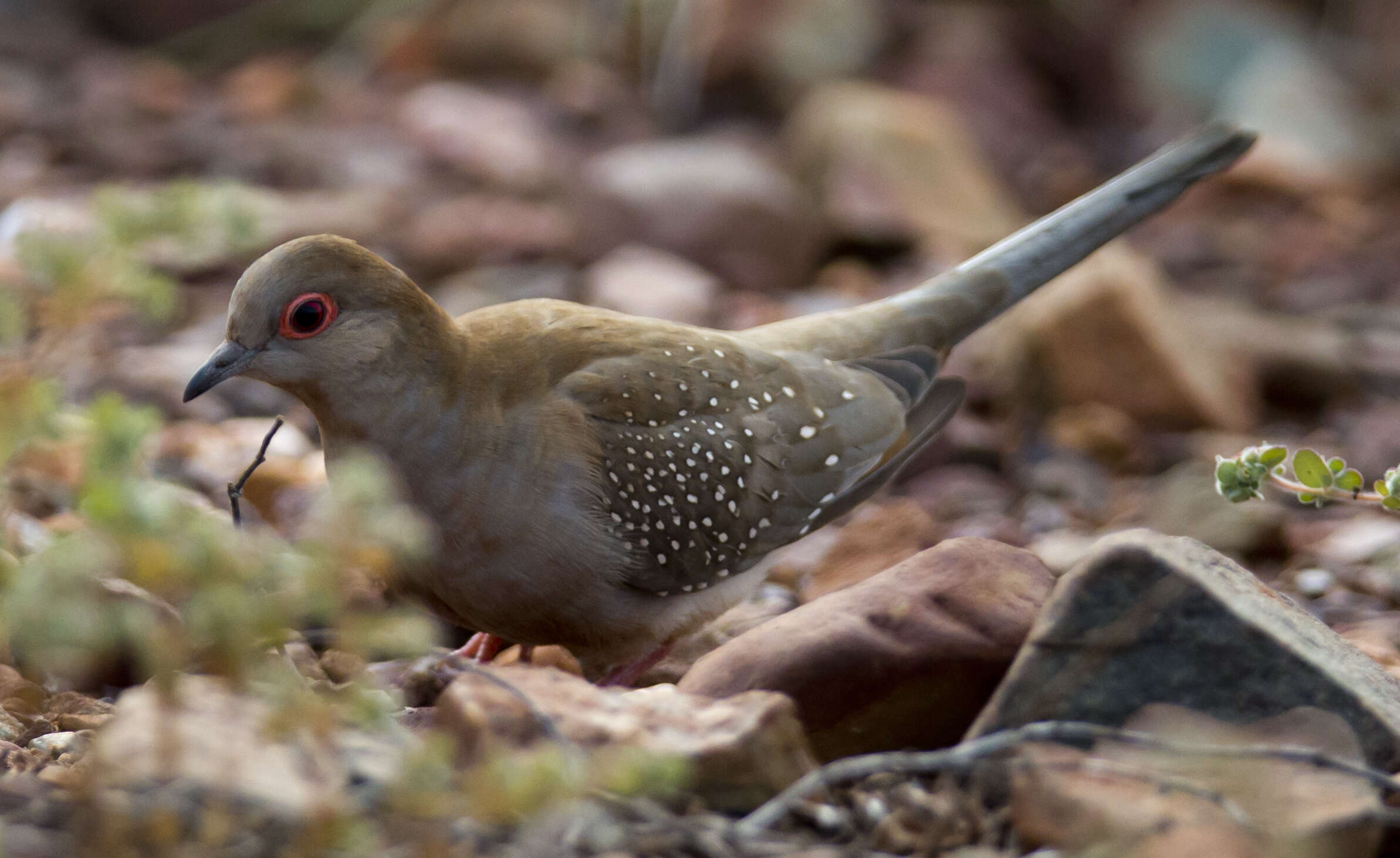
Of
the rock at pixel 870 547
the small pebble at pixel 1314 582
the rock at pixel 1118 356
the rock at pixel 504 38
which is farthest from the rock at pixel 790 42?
the small pebble at pixel 1314 582

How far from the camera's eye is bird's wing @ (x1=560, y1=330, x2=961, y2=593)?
393cm

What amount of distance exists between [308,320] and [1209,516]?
3283 mm

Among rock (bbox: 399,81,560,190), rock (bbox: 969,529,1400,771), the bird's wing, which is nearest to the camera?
rock (bbox: 969,529,1400,771)

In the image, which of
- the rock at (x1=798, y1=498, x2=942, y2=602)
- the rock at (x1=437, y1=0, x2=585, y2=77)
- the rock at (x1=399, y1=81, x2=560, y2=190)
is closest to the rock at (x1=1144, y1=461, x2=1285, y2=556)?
the rock at (x1=798, y1=498, x2=942, y2=602)

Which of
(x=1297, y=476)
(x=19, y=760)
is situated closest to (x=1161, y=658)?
(x=1297, y=476)

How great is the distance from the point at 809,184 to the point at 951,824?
7.13m

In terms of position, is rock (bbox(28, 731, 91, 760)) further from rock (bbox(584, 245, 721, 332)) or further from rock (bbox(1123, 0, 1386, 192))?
rock (bbox(1123, 0, 1386, 192))

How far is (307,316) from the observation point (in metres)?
3.62

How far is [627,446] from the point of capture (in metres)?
3.91

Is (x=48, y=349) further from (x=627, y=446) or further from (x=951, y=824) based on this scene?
(x=951, y=824)

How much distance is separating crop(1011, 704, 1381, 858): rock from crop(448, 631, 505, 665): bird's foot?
212 cm

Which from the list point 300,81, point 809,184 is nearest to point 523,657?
point 809,184

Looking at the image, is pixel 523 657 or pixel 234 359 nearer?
pixel 234 359

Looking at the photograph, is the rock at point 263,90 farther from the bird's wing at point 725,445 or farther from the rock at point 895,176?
the bird's wing at point 725,445
